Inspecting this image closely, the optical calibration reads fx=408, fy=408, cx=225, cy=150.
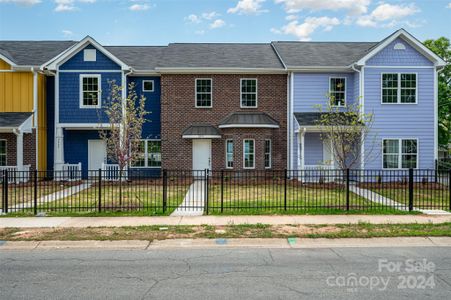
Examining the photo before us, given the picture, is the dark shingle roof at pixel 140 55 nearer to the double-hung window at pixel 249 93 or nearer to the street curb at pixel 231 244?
the double-hung window at pixel 249 93

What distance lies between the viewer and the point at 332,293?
19.7 ft

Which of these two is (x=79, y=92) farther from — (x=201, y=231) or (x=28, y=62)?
(x=201, y=231)

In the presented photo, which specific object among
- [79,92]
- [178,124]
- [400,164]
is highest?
[79,92]

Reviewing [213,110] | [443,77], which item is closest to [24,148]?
[213,110]

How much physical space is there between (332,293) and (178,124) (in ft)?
59.6

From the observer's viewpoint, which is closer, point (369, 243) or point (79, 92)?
point (369, 243)

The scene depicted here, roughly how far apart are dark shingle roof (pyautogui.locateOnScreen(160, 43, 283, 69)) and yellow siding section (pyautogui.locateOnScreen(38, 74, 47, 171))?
6.80m

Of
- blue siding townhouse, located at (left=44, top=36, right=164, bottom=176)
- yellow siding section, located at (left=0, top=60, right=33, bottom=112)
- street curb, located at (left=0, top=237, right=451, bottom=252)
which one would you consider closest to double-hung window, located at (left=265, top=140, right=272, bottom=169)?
blue siding townhouse, located at (left=44, top=36, right=164, bottom=176)

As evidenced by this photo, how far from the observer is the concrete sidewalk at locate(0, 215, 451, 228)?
11.1 meters

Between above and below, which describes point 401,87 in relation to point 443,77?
below

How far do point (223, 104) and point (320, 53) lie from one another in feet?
22.2

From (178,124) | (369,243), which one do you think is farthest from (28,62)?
(369,243)

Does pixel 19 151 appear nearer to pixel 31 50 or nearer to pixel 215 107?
pixel 31 50

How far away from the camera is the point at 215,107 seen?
23.4 m
